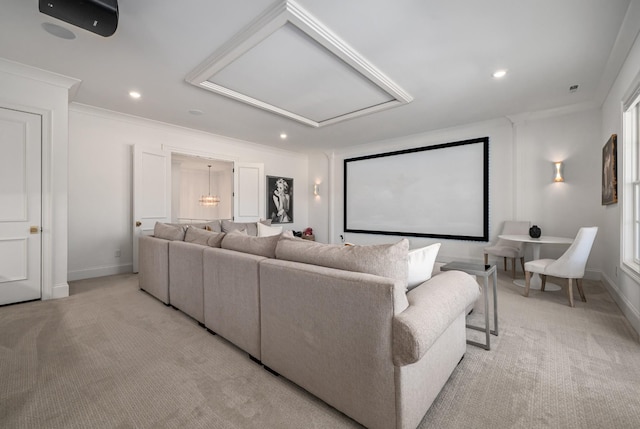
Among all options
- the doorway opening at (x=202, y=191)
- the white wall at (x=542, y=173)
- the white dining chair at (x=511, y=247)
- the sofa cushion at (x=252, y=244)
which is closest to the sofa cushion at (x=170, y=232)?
the sofa cushion at (x=252, y=244)

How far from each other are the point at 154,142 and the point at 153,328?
11.7 feet

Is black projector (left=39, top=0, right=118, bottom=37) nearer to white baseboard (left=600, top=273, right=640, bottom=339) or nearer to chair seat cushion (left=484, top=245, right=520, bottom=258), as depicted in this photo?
white baseboard (left=600, top=273, right=640, bottom=339)

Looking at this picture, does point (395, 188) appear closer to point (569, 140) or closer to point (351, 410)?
point (569, 140)

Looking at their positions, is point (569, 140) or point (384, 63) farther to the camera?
point (569, 140)

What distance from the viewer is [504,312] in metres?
2.83

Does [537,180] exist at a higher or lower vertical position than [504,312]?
→ higher

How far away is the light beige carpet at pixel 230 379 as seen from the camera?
4.63 feet

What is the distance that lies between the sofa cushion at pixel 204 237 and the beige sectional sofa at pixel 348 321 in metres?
0.36

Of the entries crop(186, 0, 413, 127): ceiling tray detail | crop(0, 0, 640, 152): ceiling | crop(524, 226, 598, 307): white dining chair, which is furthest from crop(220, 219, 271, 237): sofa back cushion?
crop(524, 226, 598, 307): white dining chair

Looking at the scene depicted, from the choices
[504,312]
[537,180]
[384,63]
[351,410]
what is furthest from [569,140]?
[351,410]

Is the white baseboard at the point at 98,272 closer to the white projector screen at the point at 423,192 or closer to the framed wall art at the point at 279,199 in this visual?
the framed wall art at the point at 279,199

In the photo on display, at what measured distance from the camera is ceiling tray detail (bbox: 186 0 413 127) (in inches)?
91.5

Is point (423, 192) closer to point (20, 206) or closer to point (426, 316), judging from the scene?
point (426, 316)

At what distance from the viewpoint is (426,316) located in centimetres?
124
